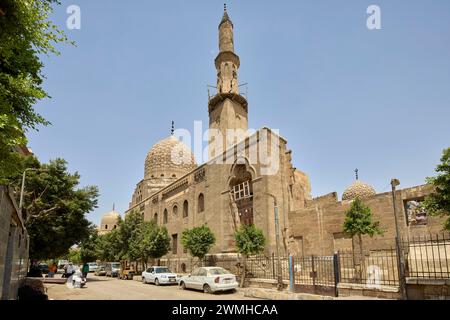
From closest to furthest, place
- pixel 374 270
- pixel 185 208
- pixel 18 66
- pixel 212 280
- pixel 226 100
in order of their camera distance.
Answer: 1. pixel 18 66
2. pixel 374 270
3. pixel 212 280
4. pixel 226 100
5. pixel 185 208

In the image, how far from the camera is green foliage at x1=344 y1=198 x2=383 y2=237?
18.3 metres

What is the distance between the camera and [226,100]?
30.5 metres

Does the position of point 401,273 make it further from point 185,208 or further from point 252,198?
point 185,208

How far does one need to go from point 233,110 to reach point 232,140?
9.43 feet

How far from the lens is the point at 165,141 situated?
4975 centimetres

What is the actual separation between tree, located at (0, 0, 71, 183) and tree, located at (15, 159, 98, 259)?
1744cm

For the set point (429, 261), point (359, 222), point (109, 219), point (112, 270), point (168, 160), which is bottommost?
point (112, 270)

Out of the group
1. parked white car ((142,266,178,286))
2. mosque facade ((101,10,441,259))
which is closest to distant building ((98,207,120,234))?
mosque facade ((101,10,441,259))

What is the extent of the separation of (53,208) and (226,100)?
1685 centimetres

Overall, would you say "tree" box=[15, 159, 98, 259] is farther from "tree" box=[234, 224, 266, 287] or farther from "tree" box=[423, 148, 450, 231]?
"tree" box=[423, 148, 450, 231]

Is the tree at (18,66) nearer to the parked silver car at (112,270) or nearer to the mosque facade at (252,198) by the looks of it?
the mosque facade at (252,198)

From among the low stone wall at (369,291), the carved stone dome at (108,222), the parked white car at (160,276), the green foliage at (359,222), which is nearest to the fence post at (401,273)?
the low stone wall at (369,291)

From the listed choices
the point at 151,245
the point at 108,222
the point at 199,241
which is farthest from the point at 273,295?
the point at 108,222
